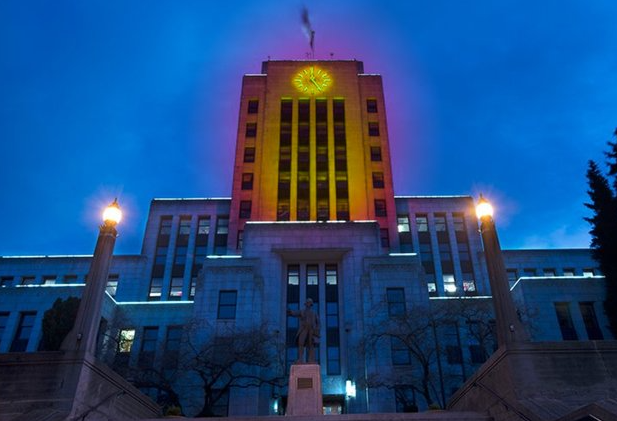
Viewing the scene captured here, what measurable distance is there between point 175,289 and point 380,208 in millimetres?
24489

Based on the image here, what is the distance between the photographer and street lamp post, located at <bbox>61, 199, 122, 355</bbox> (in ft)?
49.3

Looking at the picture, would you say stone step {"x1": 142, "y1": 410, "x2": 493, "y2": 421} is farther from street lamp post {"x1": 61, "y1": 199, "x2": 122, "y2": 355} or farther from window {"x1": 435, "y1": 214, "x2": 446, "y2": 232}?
window {"x1": 435, "y1": 214, "x2": 446, "y2": 232}

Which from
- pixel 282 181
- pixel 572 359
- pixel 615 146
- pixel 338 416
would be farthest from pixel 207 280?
pixel 615 146

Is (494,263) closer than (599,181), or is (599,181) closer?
(494,263)

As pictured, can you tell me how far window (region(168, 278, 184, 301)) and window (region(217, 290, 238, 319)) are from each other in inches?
671

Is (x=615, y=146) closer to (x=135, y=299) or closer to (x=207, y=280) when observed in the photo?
(x=207, y=280)

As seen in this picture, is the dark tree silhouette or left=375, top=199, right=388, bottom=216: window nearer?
the dark tree silhouette

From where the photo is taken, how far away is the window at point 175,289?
53562 millimetres

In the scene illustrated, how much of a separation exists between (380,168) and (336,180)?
235 inches

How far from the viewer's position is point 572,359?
1424 centimetres

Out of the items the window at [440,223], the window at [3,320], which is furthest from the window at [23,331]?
the window at [440,223]

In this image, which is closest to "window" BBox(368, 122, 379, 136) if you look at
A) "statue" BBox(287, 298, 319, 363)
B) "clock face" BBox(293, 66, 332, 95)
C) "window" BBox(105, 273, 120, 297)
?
"clock face" BBox(293, 66, 332, 95)

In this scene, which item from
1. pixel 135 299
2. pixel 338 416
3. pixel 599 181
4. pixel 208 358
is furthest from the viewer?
pixel 135 299

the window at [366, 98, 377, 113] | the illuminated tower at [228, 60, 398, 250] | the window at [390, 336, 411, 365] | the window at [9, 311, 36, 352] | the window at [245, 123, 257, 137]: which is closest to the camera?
the window at [390, 336, 411, 365]
